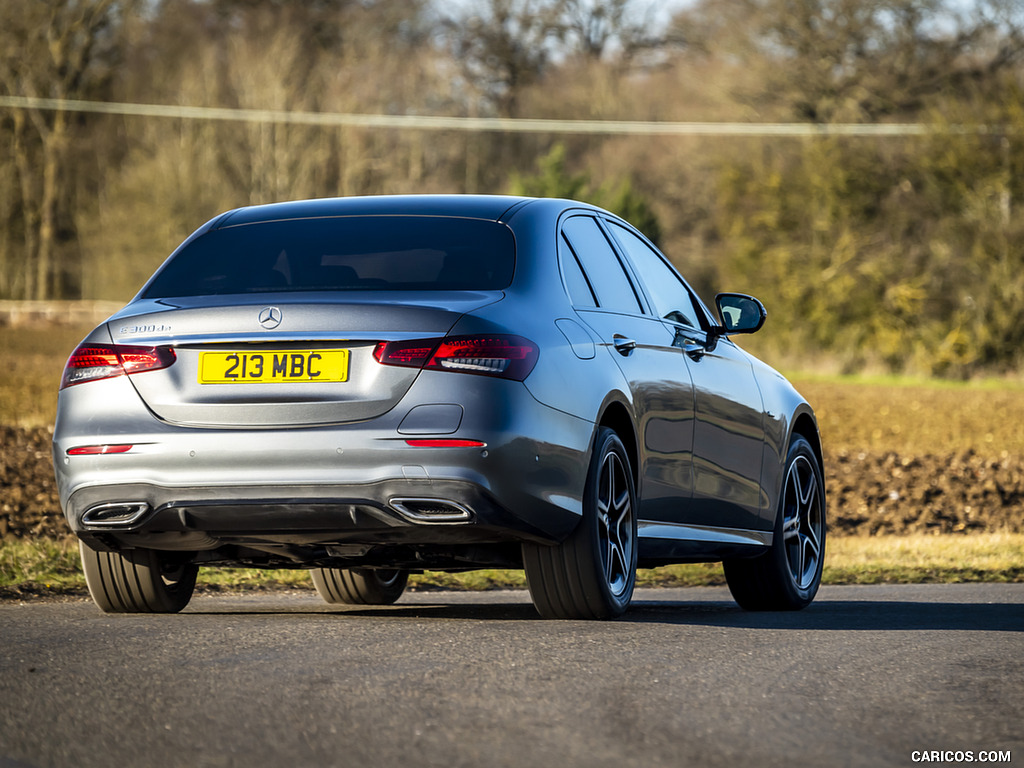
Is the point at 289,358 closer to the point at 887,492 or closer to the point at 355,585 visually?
the point at 355,585

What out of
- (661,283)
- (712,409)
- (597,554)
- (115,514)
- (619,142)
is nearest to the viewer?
→ (115,514)

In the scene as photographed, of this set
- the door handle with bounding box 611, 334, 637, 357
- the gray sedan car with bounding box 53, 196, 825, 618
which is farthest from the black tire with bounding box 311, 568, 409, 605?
the door handle with bounding box 611, 334, 637, 357

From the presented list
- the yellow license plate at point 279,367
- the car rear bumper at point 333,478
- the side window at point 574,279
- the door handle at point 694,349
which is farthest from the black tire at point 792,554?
the yellow license plate at point 279,367

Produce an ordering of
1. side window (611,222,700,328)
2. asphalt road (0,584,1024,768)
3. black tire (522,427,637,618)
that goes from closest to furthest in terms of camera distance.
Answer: asphalt road (0,584,1024,768)
black tire (522,427,637,618)
side window (611,222,700,328)

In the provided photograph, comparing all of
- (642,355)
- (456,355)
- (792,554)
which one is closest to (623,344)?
(642,355)

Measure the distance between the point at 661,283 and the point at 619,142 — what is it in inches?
2280

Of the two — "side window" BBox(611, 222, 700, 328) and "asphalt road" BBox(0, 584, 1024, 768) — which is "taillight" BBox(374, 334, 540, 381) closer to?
"asphalt road" BBox(0, 584, 1024, 768)

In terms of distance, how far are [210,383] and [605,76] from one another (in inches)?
2231

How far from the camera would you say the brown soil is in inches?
471

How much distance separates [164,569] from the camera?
679 cm

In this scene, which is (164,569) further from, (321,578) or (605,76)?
(605,76)

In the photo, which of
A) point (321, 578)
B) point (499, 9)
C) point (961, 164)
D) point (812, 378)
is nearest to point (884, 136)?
point (961, 164)

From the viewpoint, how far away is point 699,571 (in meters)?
11.1

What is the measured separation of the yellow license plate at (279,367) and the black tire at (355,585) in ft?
7.56
